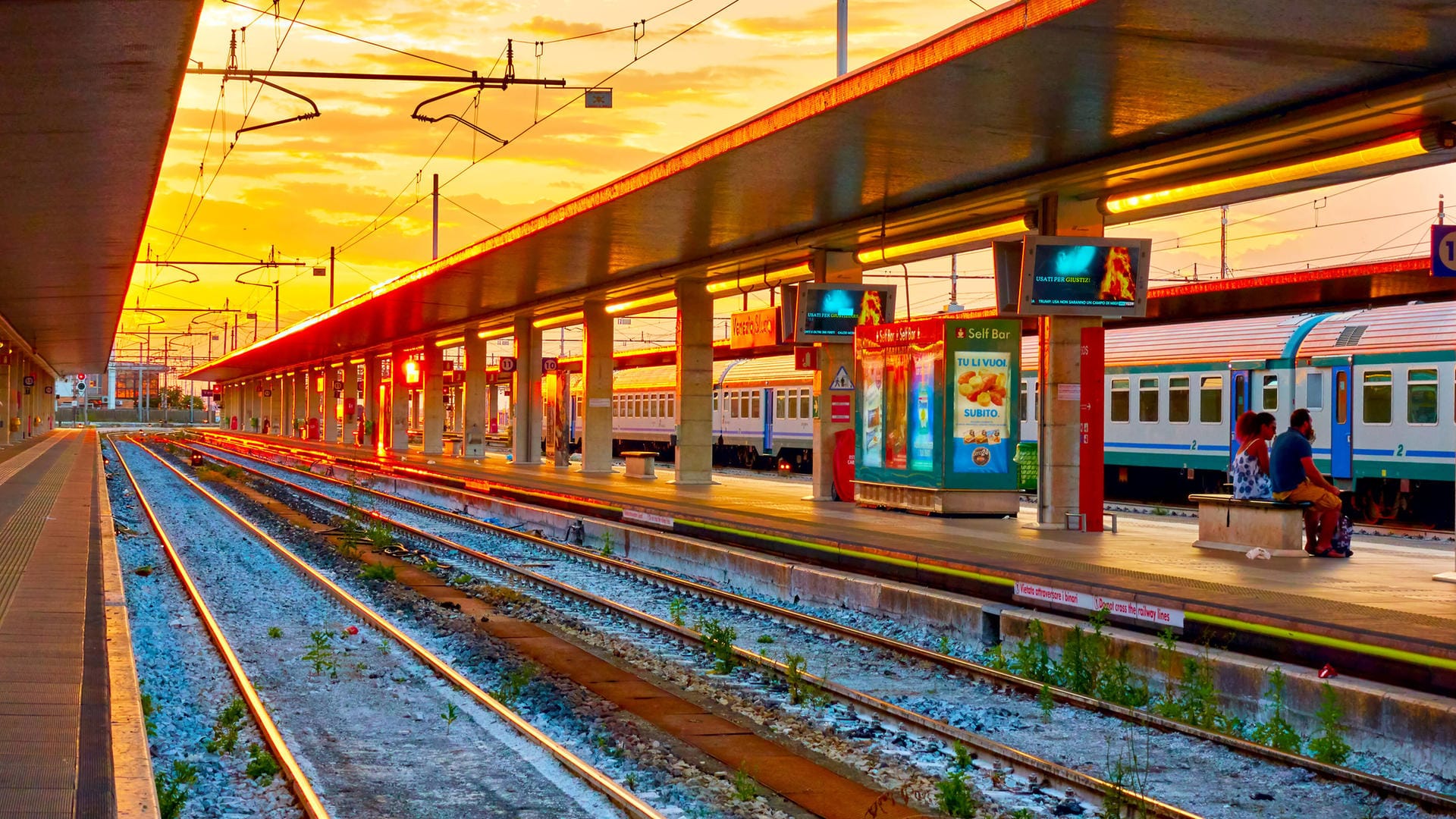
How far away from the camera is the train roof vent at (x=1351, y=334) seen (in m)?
23.4

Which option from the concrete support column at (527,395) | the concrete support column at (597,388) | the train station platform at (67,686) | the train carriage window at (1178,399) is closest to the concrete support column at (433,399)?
the concrete support column at (527,395)

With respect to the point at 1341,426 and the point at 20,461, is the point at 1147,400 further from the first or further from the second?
the point at 20,461

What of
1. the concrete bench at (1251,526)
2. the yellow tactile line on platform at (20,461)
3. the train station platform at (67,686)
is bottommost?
the train station platform at (67,686)

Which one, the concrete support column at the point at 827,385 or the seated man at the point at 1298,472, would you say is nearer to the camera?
the seated man at the point at 1298,472

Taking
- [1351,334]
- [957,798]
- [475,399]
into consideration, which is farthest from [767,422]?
[957,798]

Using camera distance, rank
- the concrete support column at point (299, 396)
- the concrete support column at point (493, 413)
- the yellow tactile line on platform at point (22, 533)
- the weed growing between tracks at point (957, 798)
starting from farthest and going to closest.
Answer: the concrete support column at point (493, 413)
the concrete support column at point (299, 396)
the yellow tactile line on platform at point (22, 533)
the weed growing between tracks at point (957, 798)

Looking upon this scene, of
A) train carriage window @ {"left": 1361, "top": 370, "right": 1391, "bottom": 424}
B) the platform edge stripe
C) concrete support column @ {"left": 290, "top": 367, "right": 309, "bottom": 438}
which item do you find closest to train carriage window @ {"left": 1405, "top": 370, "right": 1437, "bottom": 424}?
train carriage window @ {"left": 1361, "top": 370, "right": 1391, "bottom": 424}

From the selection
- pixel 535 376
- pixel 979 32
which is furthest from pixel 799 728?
pixel 535 376

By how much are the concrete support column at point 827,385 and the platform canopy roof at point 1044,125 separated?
35 centimetres

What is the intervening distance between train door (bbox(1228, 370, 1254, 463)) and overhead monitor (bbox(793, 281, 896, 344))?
6.65 meters

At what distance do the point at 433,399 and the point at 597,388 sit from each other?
2096 cm

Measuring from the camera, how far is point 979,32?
40.9 feet

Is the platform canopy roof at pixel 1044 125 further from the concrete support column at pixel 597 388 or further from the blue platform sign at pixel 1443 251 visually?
the concrete support column at pixel 597 388

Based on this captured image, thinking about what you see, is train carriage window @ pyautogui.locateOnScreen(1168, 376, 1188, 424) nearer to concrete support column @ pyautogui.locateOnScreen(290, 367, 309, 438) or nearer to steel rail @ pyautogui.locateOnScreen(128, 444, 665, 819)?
steel rail @ pyautogui.locateOnScreen(128, 444, 665, 819)
